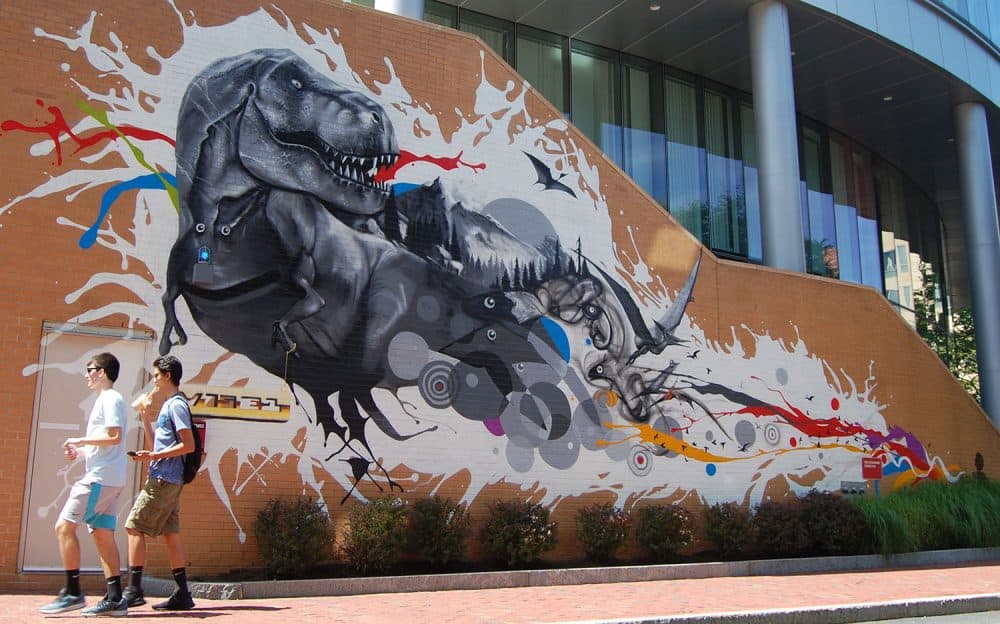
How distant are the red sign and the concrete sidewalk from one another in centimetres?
384

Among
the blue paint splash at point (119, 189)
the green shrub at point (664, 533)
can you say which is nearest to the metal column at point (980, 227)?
the green shrub at point (664, 533)

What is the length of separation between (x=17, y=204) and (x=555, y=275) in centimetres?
696

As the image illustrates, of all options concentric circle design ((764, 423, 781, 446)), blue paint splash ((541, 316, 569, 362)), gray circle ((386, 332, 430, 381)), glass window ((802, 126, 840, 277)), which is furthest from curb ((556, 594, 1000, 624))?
glass window ((802, 126, 840, 277))

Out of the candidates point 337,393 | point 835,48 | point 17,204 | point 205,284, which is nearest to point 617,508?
point 337,393

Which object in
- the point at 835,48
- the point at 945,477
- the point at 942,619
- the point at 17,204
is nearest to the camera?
the point at 942,619

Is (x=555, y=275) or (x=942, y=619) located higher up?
(x=555, y=275)

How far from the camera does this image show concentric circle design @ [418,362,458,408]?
39.0 feet

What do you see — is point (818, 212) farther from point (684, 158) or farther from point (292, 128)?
point (292, 128)

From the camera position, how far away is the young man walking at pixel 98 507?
732 cm

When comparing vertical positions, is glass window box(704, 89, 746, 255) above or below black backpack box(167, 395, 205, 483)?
above

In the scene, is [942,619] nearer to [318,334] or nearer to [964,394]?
[318,334]

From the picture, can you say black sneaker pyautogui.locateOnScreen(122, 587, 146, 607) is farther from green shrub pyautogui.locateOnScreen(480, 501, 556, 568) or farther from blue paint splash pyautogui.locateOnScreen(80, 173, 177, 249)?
green shrub pyautogui.locateOnScreen(480, 501, 556, 568)

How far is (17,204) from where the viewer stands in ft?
32.5

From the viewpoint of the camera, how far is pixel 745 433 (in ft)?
48.0
